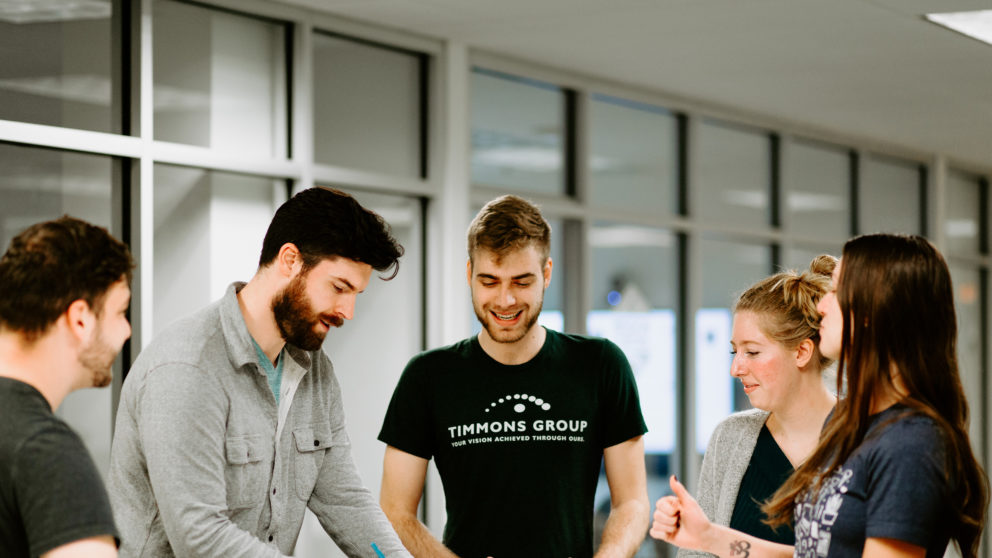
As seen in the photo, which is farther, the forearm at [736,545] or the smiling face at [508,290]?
the smiling face at [508,290]

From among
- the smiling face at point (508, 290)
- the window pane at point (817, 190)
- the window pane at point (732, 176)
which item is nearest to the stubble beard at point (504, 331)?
the smiling face at point (508, 290)

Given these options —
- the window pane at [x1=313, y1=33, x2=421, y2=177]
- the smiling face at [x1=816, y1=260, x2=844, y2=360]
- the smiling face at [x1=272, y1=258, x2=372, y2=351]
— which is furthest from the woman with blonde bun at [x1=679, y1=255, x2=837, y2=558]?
the window pane at [x1=313, y1=33, x2=421, y2=177]

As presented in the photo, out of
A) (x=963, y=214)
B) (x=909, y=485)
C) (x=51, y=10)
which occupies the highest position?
(x=51, y=10)

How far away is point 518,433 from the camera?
2682 millimetres

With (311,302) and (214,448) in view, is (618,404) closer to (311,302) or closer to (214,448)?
(311,302)

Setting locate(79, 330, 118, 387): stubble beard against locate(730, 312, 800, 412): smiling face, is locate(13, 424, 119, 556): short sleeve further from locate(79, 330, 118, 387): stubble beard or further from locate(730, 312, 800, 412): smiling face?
locate(730, 312, 800, 412): smiling face

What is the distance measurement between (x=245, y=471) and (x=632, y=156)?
4.27m

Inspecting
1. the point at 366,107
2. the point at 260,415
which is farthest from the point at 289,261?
the point at 366,107

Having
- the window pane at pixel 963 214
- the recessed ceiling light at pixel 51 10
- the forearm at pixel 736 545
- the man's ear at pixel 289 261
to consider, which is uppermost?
the recessed ceiling light at pixel 51 10

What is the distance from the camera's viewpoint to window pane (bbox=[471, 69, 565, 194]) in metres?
5.24

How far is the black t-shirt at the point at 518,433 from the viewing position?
2654 millimetres

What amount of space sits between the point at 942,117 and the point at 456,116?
3.48 metres

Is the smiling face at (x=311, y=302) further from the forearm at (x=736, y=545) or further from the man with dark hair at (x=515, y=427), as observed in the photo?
the forearm at (x=736, y=545)

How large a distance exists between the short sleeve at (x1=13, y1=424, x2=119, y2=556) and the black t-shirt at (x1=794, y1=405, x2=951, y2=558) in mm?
1160
